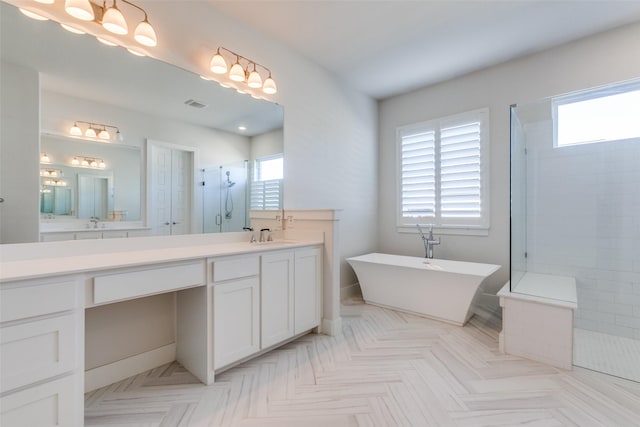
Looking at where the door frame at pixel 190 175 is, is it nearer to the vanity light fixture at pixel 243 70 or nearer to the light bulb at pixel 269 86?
the vanity light fixture at pixel 243 70

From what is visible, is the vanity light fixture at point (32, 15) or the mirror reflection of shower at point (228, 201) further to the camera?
the mirror reflection of shower at point (228, 201)

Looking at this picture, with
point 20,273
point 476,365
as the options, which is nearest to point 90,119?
point 20,273

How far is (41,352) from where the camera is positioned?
1241 millimetres

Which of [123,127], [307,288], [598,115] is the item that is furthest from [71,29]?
[598,115]

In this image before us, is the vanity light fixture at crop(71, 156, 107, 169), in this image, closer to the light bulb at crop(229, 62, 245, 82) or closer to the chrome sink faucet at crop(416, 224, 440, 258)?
the light bulb at crop(229, 62, 245, 82)

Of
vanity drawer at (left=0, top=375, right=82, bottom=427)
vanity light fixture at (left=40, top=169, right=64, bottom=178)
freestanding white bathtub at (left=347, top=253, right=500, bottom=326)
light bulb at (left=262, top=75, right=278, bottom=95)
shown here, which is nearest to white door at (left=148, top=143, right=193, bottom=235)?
vanity light fixture at (left=40, top=169, right=64, bottom=178)

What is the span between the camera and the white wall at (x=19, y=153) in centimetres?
155

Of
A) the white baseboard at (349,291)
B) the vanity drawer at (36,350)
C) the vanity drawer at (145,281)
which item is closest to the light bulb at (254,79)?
the vanity drawer at (145,281)

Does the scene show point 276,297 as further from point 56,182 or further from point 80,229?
point 56,182

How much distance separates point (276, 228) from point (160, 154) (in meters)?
1.21

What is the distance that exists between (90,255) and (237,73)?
5.88 ft

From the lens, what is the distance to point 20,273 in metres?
1.21

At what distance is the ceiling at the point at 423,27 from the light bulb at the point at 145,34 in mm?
700

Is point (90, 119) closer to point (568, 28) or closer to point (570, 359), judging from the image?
point (570, 359)
